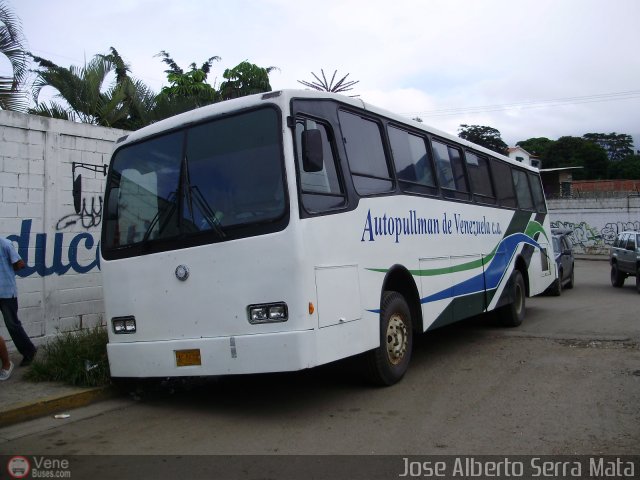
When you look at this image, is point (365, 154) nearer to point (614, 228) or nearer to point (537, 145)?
point (614, 228)

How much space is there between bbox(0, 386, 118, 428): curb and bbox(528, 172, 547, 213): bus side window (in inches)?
374

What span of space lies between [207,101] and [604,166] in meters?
65.7

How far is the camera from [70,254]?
8.58 meters

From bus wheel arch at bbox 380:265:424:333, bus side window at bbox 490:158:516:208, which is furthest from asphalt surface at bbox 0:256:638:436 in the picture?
bus wheel arch at bbox 380:265:424:333

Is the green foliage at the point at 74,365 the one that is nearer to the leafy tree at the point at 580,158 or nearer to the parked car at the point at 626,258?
the parked car at the point at 626,258

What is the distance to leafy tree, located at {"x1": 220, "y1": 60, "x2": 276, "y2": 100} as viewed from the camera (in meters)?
Result: 19.9

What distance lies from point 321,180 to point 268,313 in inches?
53.2

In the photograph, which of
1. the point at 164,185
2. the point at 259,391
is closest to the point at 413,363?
the point at 259,391

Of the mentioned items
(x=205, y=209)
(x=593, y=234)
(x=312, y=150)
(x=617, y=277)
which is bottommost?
(x=617, y=277)

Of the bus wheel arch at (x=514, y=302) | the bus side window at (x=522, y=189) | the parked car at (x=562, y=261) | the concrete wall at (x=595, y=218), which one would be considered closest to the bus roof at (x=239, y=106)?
the bus wheel arch at (x=514, y=302)

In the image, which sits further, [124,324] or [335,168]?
[124,324]

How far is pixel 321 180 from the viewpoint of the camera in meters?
5.50

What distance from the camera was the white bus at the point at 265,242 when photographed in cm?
506

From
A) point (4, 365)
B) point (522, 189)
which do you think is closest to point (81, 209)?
point (4, 365)
